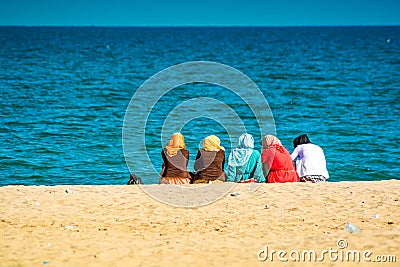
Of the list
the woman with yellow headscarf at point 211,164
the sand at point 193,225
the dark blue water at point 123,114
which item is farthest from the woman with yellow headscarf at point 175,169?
the dark blue water at point 123,114

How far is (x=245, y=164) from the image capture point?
38.7 ft

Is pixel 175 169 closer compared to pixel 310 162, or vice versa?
pixel 175 169

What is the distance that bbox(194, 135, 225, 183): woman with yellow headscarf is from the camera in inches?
466

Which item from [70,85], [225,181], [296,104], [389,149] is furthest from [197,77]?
→ [225,181]

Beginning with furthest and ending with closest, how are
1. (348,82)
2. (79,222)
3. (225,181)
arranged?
(348,82)
(225,181)
(79,222)

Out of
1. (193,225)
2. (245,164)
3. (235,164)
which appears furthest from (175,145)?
(193,225)

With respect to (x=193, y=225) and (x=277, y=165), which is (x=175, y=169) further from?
(x=193, y=225)

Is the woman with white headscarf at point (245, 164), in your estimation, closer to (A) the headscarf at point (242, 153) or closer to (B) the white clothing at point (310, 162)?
(A) the headscarf at point (242, 153)

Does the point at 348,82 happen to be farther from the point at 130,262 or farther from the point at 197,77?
the point at 130,262

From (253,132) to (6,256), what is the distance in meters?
15.9

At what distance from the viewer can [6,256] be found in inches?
305

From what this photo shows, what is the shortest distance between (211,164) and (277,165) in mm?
1178

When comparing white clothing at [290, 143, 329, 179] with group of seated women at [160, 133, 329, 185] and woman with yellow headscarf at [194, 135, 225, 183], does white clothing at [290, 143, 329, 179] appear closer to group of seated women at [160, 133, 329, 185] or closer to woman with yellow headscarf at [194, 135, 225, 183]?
group of seated women at [160, 133, 329, 185]

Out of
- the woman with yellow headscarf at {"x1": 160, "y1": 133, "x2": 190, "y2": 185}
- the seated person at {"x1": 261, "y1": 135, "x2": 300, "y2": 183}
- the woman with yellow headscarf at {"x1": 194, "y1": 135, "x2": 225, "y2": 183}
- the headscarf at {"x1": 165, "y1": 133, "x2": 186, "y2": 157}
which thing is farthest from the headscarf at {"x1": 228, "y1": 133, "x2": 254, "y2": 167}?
the headscarf at {"x1": 165, "y1": 133, "x2": 186, "y2": 157}
